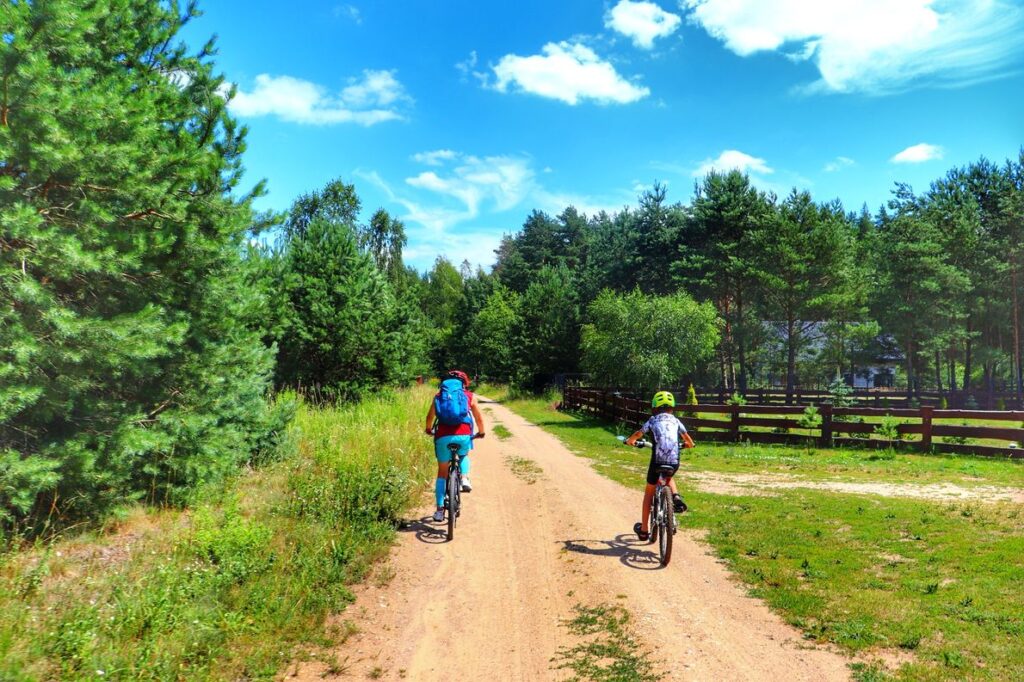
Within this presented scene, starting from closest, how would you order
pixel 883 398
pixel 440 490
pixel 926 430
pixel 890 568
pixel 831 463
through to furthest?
pixel 890 568 < pixel 440 490 < pixel 831 463 < pixel 926 430 < pixel 883 398

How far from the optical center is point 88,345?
5012 millimetres

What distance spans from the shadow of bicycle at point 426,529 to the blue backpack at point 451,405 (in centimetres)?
153

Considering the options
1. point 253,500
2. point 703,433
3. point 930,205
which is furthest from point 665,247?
point 253,500

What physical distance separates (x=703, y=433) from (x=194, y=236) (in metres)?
15.9

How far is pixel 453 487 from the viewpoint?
7.56 meters

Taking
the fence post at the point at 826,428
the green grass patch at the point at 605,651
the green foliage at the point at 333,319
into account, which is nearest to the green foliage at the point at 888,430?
the fence post at the point at 826,428

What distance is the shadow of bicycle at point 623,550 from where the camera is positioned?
6621 millimetres

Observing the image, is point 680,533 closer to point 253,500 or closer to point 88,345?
point 253,500

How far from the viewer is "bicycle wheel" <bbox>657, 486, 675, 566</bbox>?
6516 mm

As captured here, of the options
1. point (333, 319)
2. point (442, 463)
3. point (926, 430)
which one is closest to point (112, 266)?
point (442, 463)

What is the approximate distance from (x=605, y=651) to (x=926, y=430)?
1462cm

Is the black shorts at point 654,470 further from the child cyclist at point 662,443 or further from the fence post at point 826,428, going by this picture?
the fence post at point 826,428

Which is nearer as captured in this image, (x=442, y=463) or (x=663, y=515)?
(x=663, y=515)

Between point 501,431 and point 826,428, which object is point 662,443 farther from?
point 501,431
